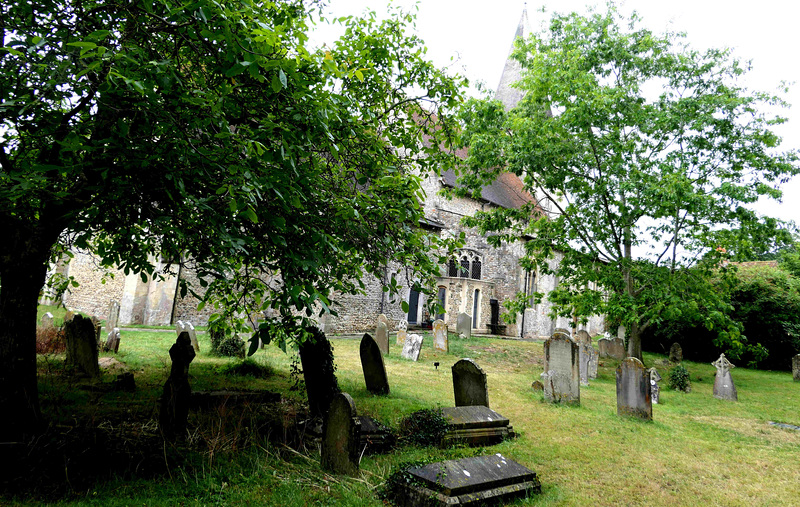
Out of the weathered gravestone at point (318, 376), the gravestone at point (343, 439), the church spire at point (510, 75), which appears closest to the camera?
the gravestone at point (343, 439)

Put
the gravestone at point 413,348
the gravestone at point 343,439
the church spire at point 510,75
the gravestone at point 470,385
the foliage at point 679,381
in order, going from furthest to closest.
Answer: the church spire at point 510,75 → the gravestone at point 413,348 → the foliage at point 679,381 → the gravestone at point 470,385 → the gravestone at point 343,439

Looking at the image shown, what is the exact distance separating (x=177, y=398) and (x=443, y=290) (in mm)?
20855

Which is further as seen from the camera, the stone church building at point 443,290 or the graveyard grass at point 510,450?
the stone church building at point 443,290

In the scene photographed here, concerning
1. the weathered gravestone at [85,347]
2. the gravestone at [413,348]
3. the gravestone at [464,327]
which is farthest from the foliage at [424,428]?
the gravestone at [464,327]

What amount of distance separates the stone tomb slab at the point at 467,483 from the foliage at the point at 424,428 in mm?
1042

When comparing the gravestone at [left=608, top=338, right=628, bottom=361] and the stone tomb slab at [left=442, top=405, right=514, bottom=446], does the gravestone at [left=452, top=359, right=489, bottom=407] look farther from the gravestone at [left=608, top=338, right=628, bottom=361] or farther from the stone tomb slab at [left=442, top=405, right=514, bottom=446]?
the gravestone at [left=608, top=338, right=628, bottom=361]

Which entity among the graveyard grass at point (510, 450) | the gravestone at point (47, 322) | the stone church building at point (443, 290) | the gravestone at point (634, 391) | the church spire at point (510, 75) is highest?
the church spire at point (510, 75)

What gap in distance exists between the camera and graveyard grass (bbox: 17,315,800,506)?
3.86 m

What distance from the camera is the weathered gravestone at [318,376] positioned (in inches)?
227

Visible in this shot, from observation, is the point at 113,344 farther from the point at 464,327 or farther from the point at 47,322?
the point at 464,327

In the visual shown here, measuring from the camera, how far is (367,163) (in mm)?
5402

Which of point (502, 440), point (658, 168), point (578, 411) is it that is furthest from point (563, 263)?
point (502, 440)

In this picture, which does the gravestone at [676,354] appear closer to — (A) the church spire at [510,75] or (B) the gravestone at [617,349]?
(B) the gravestone at [617,349]

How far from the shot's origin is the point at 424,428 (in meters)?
5.42
